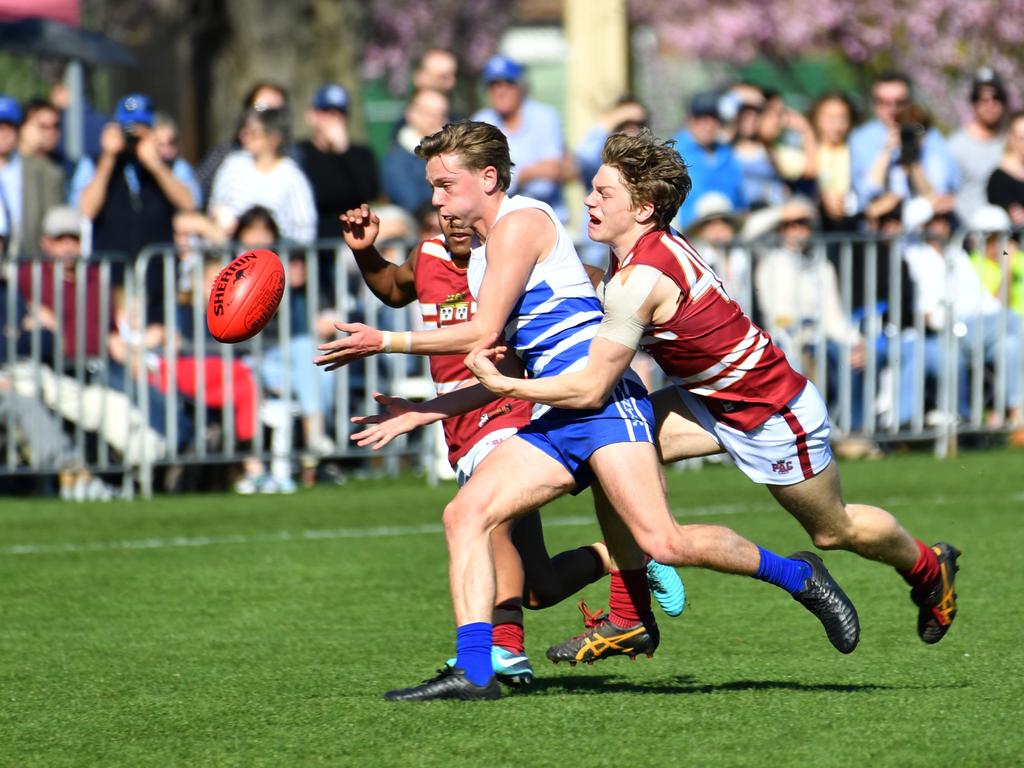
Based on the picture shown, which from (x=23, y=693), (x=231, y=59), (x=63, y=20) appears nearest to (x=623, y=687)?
(x=23, y=693)

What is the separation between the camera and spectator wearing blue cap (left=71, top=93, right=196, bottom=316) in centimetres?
1345

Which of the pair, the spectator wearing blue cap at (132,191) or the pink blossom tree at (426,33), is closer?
the spectator wearing blue cap at (132,191)

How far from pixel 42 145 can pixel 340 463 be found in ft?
10.3

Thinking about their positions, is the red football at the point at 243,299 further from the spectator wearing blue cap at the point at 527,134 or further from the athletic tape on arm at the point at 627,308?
the spectator wearing blue cap at the point at 527,134

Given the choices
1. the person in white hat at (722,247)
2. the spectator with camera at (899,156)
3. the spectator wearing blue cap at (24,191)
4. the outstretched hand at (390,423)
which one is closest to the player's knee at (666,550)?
the outstretched hand at (390,423)

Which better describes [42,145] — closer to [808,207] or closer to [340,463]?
[340,463]

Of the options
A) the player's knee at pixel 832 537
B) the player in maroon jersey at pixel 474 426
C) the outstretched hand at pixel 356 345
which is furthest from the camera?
the player in maroon jersey at pixel 474 426

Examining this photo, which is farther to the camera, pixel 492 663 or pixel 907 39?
pixel 907 39

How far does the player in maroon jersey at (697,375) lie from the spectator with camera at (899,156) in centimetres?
790

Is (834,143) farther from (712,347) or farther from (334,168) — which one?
(712,347)

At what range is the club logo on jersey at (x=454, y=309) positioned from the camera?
7.25 m

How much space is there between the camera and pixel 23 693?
688 centimetres

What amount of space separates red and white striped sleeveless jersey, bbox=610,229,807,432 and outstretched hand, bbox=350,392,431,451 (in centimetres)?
81

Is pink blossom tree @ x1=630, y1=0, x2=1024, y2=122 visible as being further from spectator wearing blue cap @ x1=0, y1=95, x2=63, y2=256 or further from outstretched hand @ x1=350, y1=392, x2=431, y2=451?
outstretched hand @ x1=350, y1=392, x2=431, y2=451
